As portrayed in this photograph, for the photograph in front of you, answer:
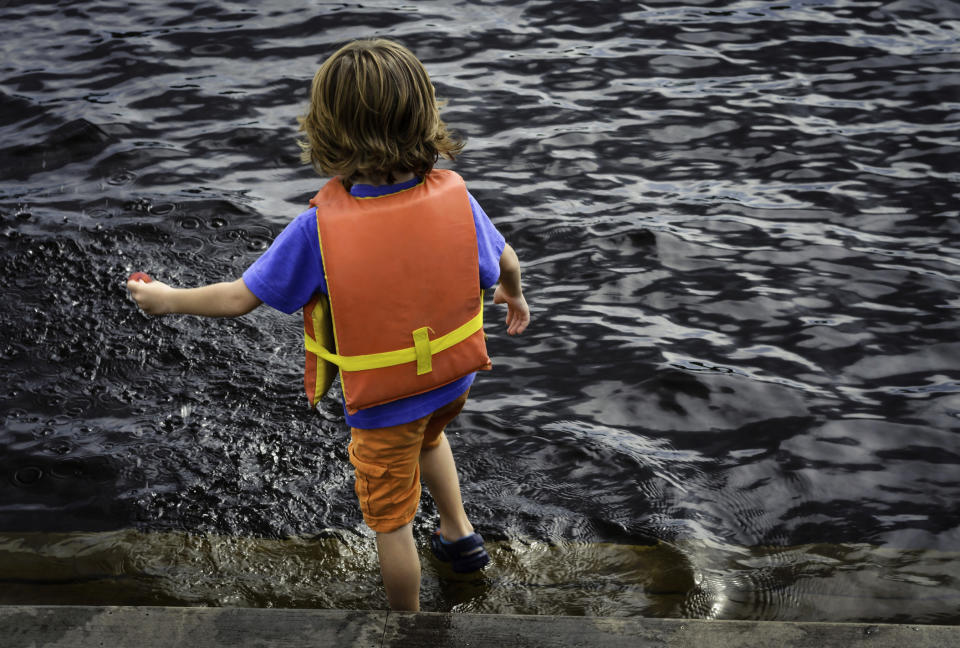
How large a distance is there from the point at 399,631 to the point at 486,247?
1.20 meters

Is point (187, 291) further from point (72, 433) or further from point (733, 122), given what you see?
point (733, 122)

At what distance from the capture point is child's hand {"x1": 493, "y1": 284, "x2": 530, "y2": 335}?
11.1 feet

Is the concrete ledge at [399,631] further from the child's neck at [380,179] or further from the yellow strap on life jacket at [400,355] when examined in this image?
the child's neck at [380,179]

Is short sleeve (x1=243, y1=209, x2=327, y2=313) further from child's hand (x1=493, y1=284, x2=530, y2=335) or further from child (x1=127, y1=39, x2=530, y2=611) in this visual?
child's hand (x1=493, y1=284, x2=530, y2=335)

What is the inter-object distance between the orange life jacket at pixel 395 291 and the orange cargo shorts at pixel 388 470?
0.52 ft

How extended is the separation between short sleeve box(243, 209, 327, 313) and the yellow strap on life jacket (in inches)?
9.0

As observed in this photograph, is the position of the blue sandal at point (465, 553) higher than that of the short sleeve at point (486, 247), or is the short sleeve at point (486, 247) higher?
the short sleeve at point (486, 247)

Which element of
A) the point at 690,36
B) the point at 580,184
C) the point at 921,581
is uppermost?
the point at 690,36

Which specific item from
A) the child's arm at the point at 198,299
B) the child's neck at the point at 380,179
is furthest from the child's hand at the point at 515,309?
the child's arm at the point at 198,299

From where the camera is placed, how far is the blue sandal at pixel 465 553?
3588 millimetres

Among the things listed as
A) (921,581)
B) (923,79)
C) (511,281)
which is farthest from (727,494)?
(923,79)

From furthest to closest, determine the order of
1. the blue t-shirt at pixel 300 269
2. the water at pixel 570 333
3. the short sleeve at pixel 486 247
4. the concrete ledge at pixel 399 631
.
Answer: the water at pixel 570 333 → the short sleeve at pixel 486 247 → the blue t-shirt at pixel 300 269 → the concrete ledge at pixel 399 631

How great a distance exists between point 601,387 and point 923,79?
545cm

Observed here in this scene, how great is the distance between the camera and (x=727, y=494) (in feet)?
13.8
